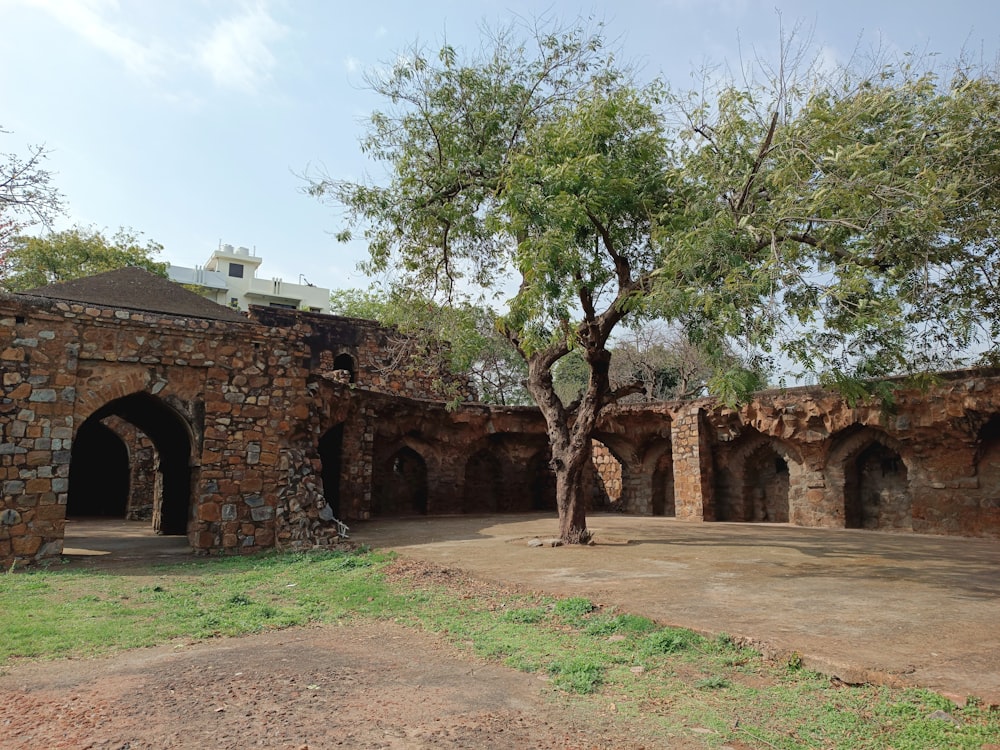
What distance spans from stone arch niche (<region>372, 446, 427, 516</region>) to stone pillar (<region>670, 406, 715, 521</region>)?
6911mm

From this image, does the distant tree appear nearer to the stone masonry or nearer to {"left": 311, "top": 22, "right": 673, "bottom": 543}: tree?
the stone masonry

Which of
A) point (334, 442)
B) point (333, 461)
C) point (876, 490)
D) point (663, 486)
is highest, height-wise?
point (334, 442)

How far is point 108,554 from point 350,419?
6230mm

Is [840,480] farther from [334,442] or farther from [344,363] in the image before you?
[344,363]

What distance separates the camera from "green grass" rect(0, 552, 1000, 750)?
356 centimetres

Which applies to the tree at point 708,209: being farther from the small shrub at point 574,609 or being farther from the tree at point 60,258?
the tree at point 60,258

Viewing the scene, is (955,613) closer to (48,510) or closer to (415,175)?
(415,175)

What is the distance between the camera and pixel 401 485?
20.0m

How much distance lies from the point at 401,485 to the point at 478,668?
1555 cm

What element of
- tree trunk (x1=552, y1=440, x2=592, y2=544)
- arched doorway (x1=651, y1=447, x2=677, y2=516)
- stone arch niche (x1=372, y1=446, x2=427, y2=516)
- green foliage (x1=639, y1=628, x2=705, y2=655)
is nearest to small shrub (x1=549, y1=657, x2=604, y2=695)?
green foliage (x1=639, y1=628, x2=705, y2=655)

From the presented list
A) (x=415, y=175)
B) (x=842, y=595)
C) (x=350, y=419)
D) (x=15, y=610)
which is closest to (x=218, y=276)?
(x=350, y=419)

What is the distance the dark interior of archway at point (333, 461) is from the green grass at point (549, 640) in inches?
257

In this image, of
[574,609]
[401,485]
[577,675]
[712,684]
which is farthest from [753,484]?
[577,675]

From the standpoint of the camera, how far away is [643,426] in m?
19.8
